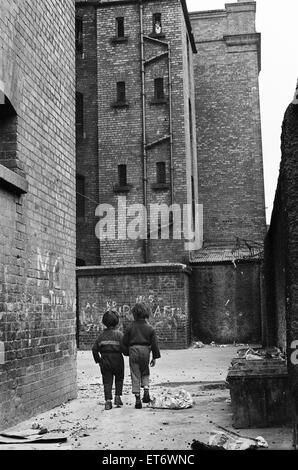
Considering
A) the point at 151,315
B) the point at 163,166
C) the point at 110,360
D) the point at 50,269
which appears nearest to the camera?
the point at 110,360

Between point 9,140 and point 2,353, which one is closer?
point 2,353

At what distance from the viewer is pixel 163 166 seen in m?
21.6

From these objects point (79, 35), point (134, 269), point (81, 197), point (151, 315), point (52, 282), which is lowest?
point (151, 315)

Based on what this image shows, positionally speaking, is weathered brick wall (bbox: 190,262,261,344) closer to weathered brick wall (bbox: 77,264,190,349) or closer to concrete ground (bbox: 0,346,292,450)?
weathered brick wall (bbox: 77,264,190,349)

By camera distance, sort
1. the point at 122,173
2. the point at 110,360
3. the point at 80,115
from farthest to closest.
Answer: the point at 80,115, the point at 122,173, the point at 110,360

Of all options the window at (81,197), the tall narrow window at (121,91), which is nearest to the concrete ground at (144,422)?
the window at (81,197)

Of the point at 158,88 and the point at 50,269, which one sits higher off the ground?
the point at 158,88

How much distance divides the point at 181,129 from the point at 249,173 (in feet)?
14.9

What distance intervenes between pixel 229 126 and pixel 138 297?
30.8 ft

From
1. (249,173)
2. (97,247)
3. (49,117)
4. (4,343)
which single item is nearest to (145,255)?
(97,247)

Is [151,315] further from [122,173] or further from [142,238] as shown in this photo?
[122,173]

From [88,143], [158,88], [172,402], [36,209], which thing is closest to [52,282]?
[36,209]

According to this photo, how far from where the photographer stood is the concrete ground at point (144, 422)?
6195 millimetres

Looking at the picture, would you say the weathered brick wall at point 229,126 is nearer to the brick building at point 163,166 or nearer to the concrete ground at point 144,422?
the brick building at point 163,166
